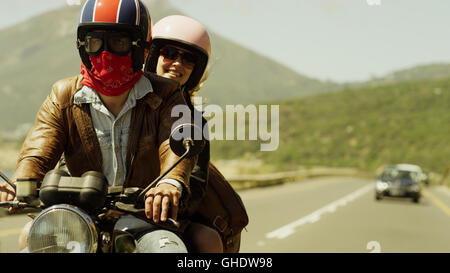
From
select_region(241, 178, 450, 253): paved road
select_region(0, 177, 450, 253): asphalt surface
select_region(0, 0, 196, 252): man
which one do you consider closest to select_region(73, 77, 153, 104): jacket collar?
select_region(0, 0, 196, 252): man

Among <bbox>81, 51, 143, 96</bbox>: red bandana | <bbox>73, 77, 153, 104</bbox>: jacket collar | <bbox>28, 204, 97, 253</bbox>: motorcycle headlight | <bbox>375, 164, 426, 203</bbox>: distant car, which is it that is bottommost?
<bbox>375, 164, 426, 203</bbox>: distant car

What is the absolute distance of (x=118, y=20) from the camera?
2803 mm

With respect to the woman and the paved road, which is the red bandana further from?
the paved road

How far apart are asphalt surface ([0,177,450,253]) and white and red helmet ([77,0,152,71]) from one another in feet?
19.1

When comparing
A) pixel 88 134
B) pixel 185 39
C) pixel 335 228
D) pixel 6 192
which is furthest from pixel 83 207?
pixel 335 228

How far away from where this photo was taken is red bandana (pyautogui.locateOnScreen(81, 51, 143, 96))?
2.87 meters

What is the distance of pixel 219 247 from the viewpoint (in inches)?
129

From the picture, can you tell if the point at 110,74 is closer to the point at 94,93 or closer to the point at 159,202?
the point at 94,93

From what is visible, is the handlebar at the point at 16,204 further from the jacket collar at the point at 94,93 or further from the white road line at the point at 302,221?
the white road line at the point at 302,221
